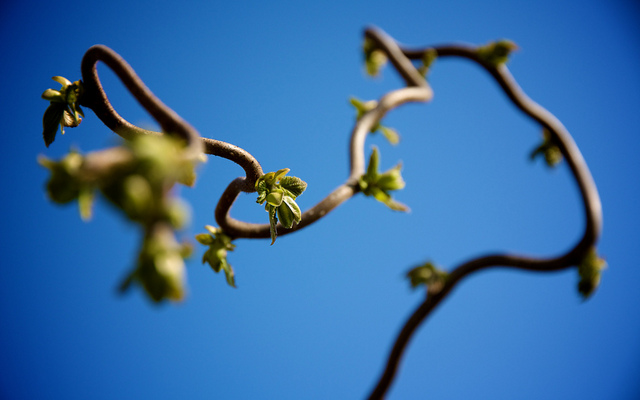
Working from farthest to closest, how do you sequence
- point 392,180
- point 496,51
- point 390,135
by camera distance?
1. point 496,51
2. point 390,135
3. point 392,180

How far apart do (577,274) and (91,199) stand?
3.95 ft

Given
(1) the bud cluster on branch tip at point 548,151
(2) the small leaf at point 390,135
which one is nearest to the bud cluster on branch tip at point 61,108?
(2) the small leaf at point 390,135

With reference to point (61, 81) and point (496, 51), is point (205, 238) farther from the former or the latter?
point (496, 51)

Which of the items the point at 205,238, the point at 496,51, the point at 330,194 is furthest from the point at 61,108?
the point at 496,51

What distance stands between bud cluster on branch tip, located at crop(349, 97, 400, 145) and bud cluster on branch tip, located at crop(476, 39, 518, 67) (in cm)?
51

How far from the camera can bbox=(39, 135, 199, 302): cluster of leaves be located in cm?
18

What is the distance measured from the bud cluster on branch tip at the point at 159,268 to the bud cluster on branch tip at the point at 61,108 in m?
0.42

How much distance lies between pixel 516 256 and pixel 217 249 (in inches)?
36.0

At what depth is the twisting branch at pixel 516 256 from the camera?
35.9 inches

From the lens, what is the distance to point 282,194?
45 centimetres

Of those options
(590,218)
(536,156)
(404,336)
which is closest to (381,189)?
(404,336)

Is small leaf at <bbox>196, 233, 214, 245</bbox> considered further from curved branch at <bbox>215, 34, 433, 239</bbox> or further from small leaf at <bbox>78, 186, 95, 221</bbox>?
small leaf at <bbox>78, 186, 95, 221</bbox>

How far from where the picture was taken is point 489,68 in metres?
1.16

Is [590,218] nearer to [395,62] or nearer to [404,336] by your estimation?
[404,336]
